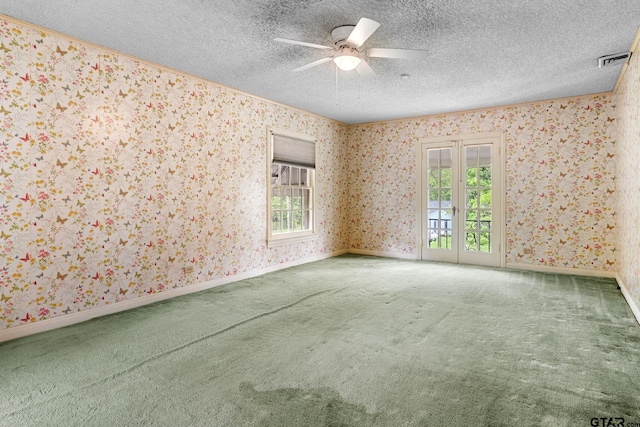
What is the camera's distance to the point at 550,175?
5426 millimetres

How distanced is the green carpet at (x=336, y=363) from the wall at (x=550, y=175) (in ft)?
4.36

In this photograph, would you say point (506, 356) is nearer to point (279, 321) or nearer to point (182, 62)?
point (279, 321)

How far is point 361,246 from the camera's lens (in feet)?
23.7

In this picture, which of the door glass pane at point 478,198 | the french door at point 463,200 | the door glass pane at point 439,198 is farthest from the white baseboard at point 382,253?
the door glass pane at point 478,198

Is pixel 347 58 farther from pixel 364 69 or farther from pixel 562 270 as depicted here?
pixel 562 270

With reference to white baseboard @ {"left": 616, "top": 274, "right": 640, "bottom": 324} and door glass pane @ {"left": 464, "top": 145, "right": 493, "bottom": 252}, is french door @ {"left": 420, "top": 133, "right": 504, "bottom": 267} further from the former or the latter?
white baseboard @ {"left": 616, "top": 274, "right": 640, "bottom": 324}

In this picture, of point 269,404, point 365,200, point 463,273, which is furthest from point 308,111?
point 269,404

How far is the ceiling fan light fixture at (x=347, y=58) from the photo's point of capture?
3.12 meters

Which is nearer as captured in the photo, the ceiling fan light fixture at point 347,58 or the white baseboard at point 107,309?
the white baseboard at point 107,309

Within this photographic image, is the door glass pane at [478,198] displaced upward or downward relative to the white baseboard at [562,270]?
upward

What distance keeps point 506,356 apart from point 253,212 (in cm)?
365

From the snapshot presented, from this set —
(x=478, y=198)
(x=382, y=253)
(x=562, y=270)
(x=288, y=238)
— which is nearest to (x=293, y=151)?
(x=288, y=238)

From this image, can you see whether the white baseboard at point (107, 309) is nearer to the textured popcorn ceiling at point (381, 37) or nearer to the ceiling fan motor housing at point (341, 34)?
the textured popcorn ceiling at point (381, 37)

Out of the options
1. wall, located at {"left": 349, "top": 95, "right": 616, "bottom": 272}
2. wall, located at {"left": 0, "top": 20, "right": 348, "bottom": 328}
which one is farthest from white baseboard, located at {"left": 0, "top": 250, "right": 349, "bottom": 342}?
wall, located at {"left": 349, "top": 95, "right": 616, "bottom": 272}
